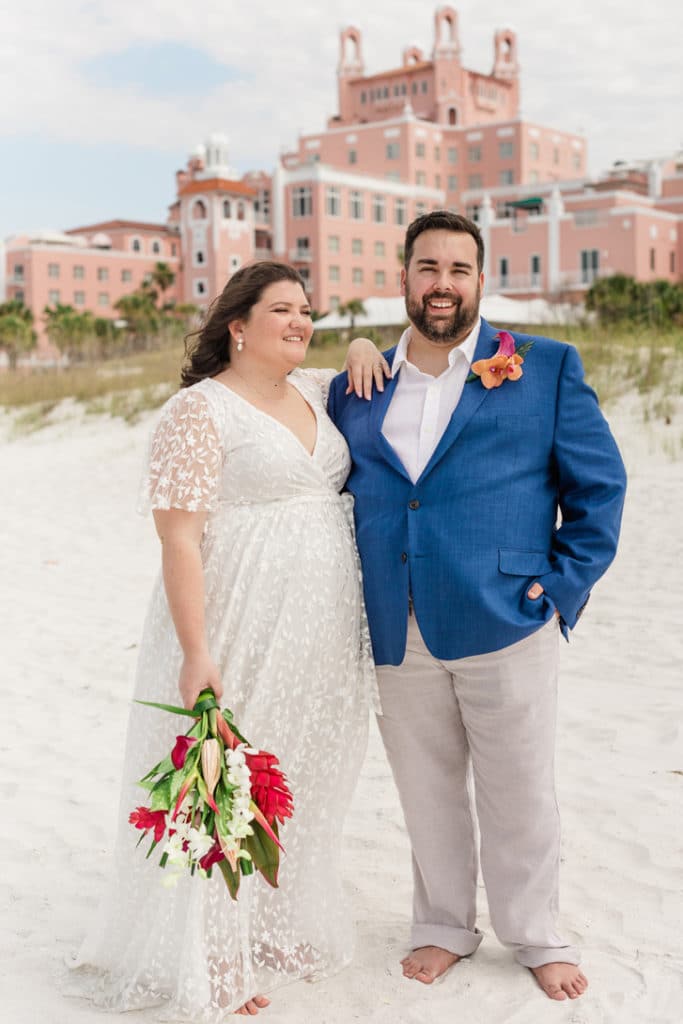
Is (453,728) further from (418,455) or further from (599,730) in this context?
(599,730)

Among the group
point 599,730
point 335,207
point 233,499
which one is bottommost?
point 599,730

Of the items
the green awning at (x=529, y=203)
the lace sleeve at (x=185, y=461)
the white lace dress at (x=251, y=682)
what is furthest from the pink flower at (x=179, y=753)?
the green awning at (x=529, y=203)

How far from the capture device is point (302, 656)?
3299 mm

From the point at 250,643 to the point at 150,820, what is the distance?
25.2 inches

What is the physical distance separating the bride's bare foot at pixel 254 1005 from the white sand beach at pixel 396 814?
3 centimetres

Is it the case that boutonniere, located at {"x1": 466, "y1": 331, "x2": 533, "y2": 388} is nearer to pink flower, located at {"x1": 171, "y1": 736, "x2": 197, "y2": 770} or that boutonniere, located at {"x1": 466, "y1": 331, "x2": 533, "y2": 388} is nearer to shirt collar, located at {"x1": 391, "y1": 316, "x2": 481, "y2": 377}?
shirt collar, located at {"x1": 391, "y1": 316, "x2": 481, "y2": 377}

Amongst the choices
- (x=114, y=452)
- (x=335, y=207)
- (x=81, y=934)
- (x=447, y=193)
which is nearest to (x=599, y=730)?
(x=81, y=934)

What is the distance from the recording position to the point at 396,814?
484 cm

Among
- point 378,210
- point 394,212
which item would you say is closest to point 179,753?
point 378,210

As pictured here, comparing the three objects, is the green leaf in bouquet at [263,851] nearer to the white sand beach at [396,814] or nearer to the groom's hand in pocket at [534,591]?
the white sand beach at [396,814]

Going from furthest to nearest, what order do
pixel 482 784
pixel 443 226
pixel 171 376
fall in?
pixel 171 376, pixel 482 784, pixel 443 226

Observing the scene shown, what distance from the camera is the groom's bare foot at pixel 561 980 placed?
330cm

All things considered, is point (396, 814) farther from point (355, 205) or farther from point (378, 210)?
point (378, 210)

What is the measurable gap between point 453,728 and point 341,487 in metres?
0.82
